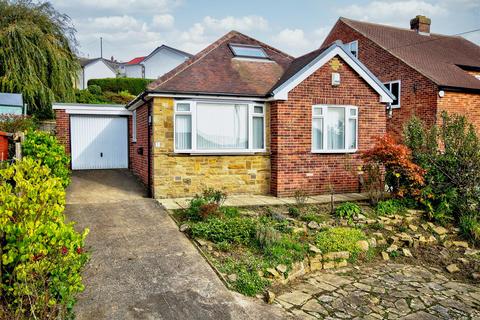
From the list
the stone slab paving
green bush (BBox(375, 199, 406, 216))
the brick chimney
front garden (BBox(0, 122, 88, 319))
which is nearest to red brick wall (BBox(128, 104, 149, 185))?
the stone slab paving

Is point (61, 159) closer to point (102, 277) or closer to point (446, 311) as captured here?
point (102, 277)

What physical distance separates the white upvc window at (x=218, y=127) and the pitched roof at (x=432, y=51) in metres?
9.44

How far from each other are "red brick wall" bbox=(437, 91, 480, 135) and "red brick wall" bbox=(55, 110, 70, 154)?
15.3m

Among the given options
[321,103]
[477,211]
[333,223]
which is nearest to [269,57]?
[321,103]

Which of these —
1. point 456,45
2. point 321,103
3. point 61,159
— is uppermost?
point 456,45

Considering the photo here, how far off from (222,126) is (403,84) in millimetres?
11092

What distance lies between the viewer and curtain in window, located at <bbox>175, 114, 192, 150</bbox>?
37.9ft

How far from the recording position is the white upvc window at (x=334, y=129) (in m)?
12.5

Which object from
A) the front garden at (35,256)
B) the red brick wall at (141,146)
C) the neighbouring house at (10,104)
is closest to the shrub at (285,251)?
the front garden at (35,256)

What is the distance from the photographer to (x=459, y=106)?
17719 millimetres

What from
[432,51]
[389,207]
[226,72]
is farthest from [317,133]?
[432,51]

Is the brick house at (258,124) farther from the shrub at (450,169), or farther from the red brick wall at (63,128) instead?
the red brick wall at (63,128)

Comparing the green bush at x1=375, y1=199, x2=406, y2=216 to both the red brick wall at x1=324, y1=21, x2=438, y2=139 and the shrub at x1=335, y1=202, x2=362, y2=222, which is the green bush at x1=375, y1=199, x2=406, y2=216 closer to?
the shrub at x1=335, y1=202, x2=362, y2=222

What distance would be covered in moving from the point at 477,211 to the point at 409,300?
5330 mm
